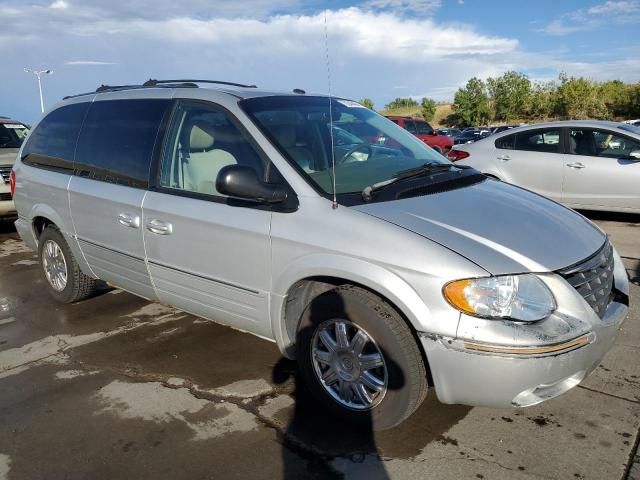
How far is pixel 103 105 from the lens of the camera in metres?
4.41

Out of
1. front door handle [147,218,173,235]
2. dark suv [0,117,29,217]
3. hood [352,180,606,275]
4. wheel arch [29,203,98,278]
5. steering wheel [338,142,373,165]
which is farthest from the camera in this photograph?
dark suv [0,117,29,217]

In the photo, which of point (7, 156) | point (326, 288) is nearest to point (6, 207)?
point (7, 156)

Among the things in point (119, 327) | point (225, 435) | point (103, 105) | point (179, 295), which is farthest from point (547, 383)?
point (103, 105)

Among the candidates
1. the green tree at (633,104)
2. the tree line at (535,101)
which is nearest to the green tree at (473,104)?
the tree line at (535,101)

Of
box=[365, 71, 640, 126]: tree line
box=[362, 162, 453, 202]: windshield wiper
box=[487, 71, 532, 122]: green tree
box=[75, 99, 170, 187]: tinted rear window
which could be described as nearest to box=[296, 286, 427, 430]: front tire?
box=[362, 162, 453, 202]: windshield wiper

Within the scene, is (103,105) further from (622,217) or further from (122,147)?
(622,217)

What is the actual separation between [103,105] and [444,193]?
288cm

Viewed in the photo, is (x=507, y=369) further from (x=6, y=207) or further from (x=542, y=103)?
(x=542, y=103)

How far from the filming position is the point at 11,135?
383 inches

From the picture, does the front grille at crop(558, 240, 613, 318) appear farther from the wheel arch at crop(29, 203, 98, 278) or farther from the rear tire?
the rear tire

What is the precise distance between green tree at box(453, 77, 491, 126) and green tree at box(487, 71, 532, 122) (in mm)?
1263

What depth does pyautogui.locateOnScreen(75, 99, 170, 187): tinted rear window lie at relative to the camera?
12.6 feet

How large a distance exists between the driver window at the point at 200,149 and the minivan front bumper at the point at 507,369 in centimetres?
162

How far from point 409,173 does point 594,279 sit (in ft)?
3.94
